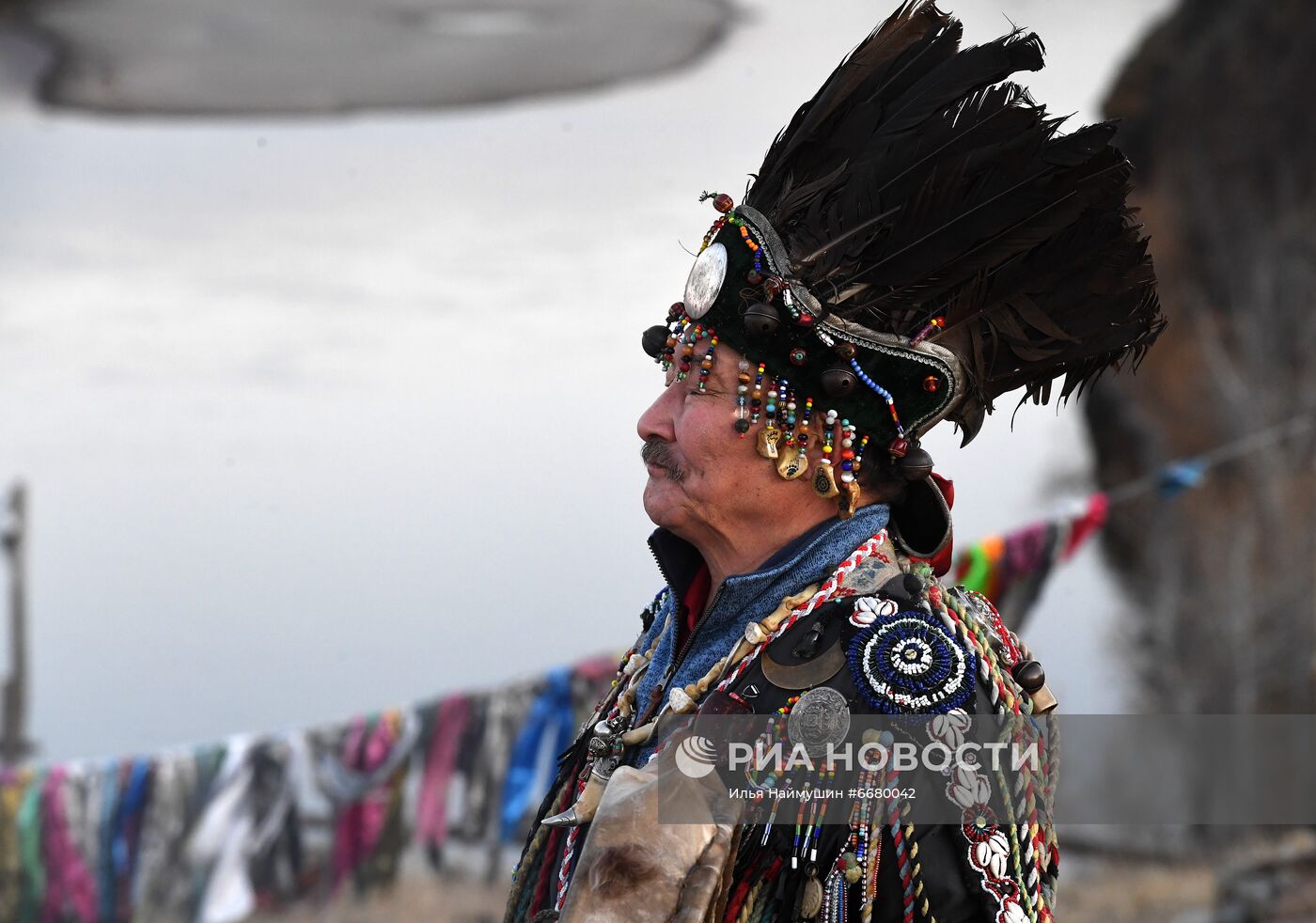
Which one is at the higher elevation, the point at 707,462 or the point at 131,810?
the point at 131,810

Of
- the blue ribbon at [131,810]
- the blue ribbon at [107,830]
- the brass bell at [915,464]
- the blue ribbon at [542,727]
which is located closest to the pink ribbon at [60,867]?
the blue ribbon at [107,830]

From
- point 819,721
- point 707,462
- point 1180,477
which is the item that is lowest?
point 819,721

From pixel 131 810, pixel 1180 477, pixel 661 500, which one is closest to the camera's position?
pixel 661 500

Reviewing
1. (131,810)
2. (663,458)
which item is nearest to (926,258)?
(663,458)

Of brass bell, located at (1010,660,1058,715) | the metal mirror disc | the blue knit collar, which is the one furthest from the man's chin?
brass bell, located at (1010,660,1058,715)

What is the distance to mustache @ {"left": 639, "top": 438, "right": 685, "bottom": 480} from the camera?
197cm

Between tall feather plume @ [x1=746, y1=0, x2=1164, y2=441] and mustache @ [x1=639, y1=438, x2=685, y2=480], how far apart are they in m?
0.30

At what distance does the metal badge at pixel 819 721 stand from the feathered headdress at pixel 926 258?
0.99 feet

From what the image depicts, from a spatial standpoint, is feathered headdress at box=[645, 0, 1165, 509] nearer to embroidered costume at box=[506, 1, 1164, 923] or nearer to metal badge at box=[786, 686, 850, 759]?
embroidered costume at box=[506, 1, 1164, 923]

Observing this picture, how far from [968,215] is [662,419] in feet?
1.61

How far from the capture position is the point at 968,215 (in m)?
1.90

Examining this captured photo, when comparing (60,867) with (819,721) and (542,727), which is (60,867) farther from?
(819,721)

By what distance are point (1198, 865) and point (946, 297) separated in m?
9.11

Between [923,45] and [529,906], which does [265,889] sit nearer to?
[529,906]
